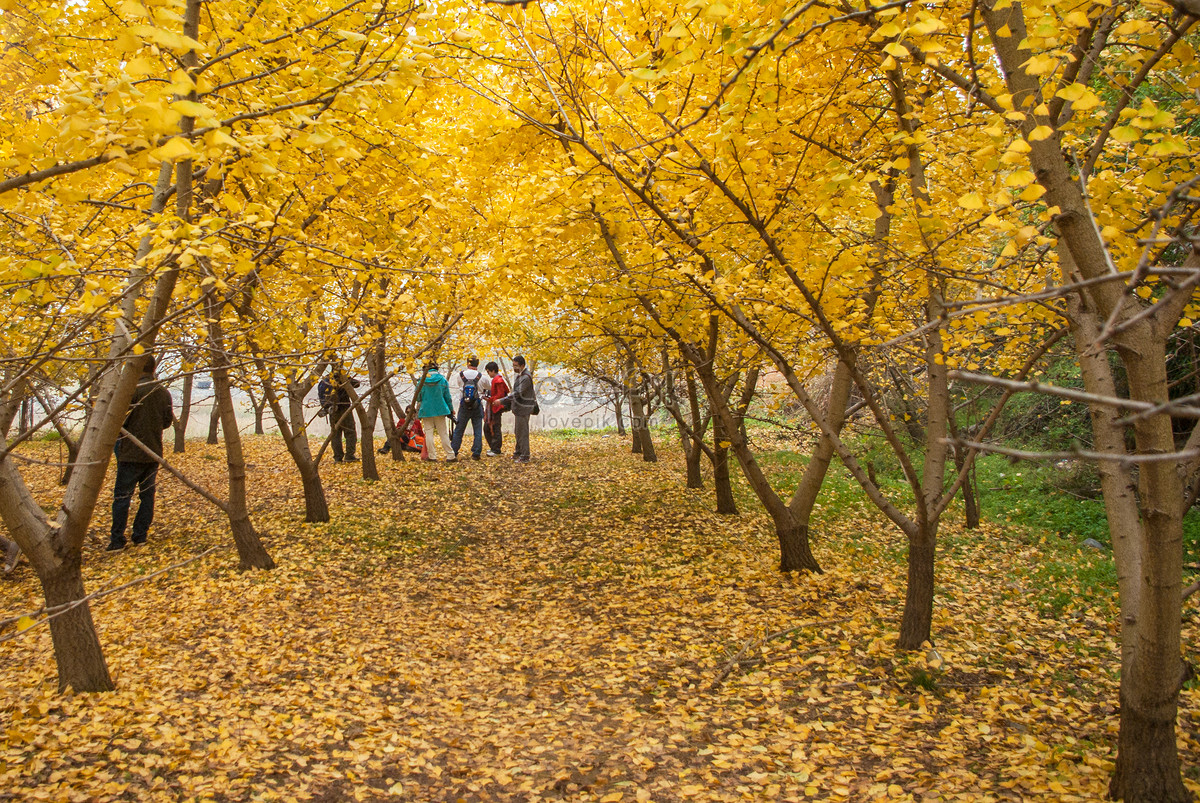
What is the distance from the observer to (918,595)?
4500 mm

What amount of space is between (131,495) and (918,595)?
23.0 feet

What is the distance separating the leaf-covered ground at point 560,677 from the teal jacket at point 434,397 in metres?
4.21

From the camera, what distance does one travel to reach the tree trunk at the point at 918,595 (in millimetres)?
4367

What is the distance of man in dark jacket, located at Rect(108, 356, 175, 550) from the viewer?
681 cm

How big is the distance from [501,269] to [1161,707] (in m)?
4.89

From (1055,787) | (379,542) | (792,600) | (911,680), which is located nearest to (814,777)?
(1055,787)

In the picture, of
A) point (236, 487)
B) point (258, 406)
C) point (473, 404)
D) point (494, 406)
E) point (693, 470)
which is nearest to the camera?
point (236, 487)

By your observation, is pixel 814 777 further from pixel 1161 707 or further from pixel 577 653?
pixel 577 653

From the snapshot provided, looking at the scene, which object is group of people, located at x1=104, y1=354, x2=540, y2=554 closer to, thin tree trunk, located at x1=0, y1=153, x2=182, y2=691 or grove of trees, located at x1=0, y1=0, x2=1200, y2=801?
grove of trees, located at x1=0, y1=0, x2=1200, y2=801

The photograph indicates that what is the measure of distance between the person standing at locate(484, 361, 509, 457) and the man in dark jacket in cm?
625

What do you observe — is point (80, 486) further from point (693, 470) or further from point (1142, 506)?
point (693, 470)

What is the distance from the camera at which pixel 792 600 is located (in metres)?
5.63

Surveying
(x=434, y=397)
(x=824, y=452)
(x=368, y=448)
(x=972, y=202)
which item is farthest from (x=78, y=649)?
(x=434, y=397)

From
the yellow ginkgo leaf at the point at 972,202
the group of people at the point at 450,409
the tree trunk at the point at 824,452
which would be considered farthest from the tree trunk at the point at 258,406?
the yellow ginkgo leaf at the point at 972,202
